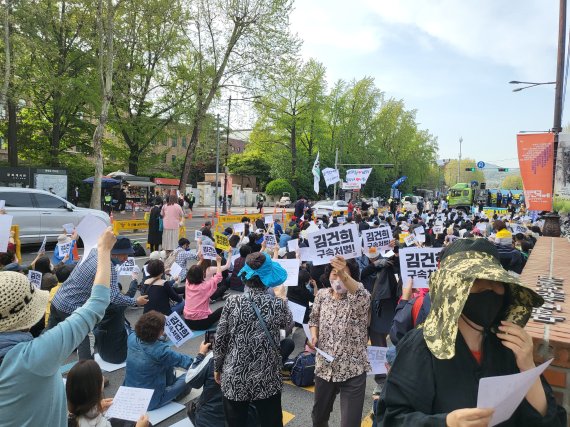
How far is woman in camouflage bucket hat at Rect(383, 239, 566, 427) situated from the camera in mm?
1436

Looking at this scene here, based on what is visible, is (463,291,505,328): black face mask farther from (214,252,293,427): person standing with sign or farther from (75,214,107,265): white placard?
(75,214,107,265): white placard

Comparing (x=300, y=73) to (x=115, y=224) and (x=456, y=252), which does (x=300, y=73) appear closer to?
(x=115, y=224)

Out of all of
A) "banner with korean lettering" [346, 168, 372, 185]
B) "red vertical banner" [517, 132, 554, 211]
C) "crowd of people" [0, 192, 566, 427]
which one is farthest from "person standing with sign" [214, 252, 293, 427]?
"banner with korean lettering" [346, 168, 372, 185]

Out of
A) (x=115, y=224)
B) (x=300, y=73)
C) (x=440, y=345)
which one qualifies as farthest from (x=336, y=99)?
(x=440, y=345)

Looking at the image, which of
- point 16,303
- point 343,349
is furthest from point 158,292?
point 16,303

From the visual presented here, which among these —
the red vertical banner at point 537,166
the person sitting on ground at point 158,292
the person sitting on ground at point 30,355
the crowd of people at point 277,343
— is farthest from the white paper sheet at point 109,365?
the red vertical banner at point 537,166

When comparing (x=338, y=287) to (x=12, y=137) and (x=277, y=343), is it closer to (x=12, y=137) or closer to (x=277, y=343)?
(x=277, y=343)

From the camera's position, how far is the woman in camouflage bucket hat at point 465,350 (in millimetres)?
1436

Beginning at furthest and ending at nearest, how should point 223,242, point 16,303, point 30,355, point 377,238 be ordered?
point 223,242 → point 377,238 → point 16,303 → point 30,355

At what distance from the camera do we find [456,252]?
1.68 meters

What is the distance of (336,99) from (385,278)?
47.6 meters

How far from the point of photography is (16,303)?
195 centimetres

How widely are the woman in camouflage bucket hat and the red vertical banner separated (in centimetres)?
946

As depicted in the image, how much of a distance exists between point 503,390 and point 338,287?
91.9 inches
